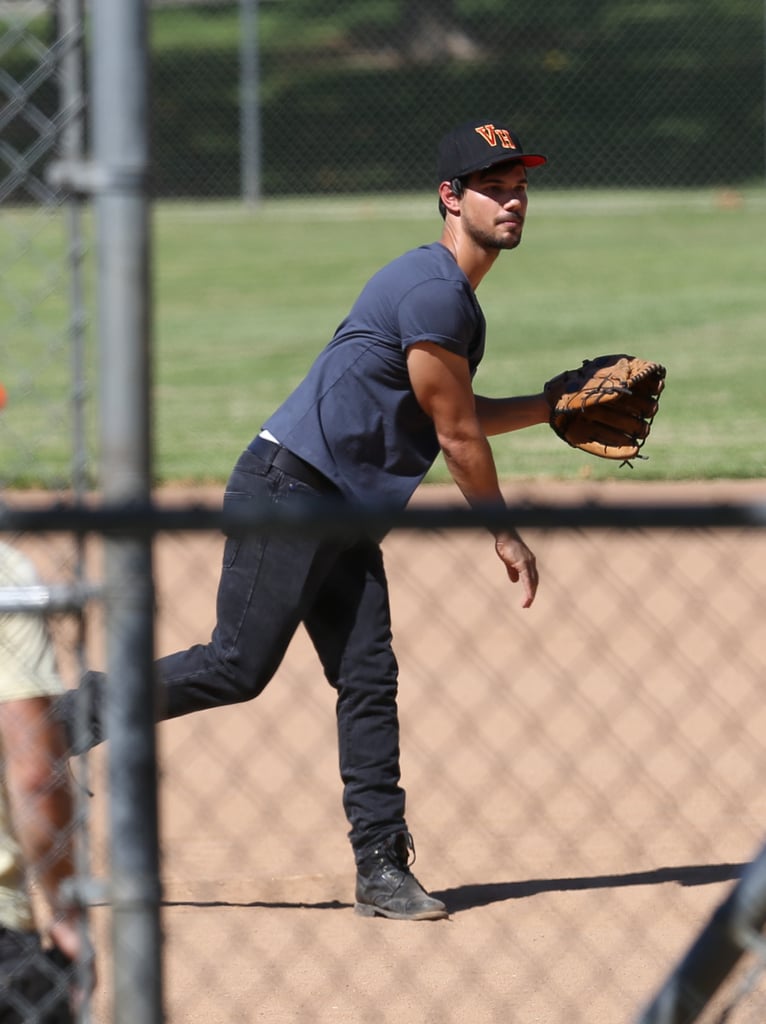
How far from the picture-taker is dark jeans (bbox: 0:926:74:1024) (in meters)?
2.74

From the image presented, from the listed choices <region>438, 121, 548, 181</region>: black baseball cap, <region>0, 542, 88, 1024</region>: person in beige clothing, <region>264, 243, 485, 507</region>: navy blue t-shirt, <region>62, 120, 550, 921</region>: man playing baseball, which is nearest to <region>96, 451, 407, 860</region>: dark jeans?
<region>62, 120, 550, 921</region>: man playing baseball

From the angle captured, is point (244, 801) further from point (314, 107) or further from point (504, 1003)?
point (314, 107)

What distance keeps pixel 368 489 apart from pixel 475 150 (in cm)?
95

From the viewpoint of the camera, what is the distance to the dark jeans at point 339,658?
425 cm

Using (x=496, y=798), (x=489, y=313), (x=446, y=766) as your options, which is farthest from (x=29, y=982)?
(x=489, y=313)

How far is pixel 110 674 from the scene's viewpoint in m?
2.45

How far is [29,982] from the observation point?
9.07 ft

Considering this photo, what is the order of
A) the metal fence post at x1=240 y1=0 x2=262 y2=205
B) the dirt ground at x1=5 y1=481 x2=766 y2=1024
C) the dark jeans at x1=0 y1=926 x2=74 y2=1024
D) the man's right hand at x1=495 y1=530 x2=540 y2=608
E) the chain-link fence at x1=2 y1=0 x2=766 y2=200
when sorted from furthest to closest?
1. the chain-link fence at x1=2 y1=0 x2=766 y2=200
2. the metal fence post at x1=240 y1=0 x2=262 y2=205
3. the man's right hand at x1=495 y1=530 x2=540 y2=608
4. the dirt ground at x1=5 y1=481 x2=766 y2=1024
5. the dark jeans at x1=0 y1=926 x2=74 y2=1024

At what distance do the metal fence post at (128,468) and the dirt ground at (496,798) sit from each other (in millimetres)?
243

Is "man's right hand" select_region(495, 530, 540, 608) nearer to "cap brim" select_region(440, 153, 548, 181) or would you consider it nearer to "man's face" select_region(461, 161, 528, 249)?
"man's face" select_region(461, 161, 528, 249)

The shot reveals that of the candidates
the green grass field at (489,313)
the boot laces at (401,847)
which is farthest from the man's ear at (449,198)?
the boot laces at (401,847)

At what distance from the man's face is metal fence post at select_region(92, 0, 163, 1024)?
1994 millimetres

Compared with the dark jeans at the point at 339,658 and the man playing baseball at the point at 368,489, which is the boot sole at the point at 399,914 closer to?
the man playing baseball at the point at 368,489

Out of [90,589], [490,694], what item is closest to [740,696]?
[490,694]
